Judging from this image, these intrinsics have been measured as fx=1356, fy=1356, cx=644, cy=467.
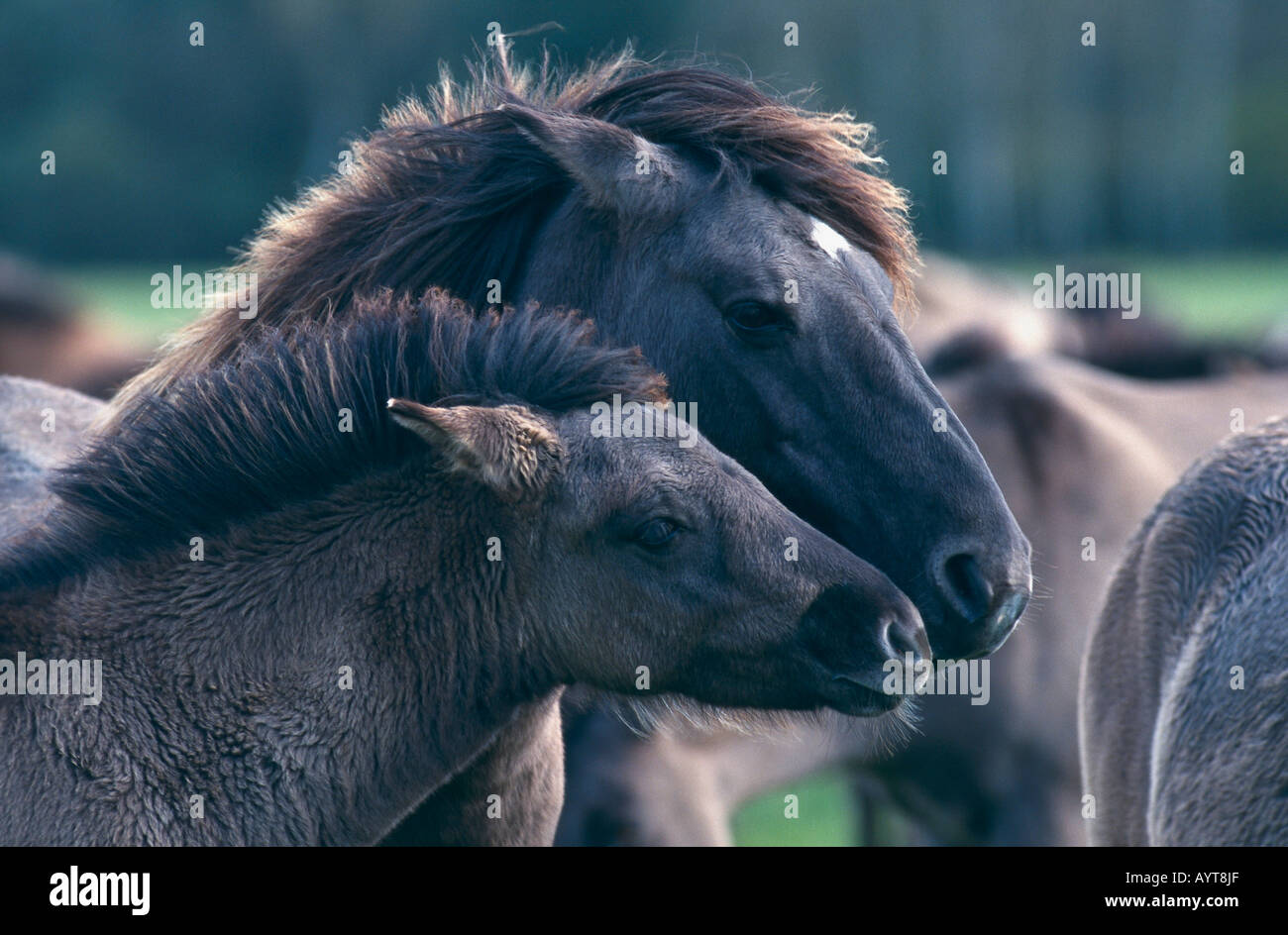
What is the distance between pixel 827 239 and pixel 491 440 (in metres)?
1.19

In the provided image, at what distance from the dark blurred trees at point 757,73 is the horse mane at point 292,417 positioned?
41.1 meters

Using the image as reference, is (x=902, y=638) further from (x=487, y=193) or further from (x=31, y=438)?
(x=31, y=438)

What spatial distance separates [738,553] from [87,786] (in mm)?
1507

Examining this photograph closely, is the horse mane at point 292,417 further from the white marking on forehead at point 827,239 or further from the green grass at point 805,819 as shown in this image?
the green grass at point 805,819

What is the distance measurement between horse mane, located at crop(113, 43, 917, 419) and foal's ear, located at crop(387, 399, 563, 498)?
0.71 m

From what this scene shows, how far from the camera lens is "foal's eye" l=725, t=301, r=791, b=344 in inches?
138

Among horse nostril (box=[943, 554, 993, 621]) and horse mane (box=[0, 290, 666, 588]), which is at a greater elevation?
horse mane (box=[0, 290, 666, 588])

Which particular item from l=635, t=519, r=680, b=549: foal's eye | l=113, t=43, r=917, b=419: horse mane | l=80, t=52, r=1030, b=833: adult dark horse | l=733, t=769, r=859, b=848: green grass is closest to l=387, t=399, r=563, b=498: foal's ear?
l=635, t=519, r=680, b=549: foal's eye

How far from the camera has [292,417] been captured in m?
3.18

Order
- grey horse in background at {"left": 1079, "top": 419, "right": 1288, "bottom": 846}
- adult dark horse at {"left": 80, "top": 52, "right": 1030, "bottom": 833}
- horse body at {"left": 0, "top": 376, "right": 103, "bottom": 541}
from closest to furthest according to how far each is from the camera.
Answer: adult dark horse at {"left": 80, "top": 52, "right": 1030, "bottom": 833} → grey horse in background at {"left": 1079, "top": 419, "right": 1288, "bottom": 846} → horse body at {"left": 0, "top": 376, "right": 103, "bottom": 541}
